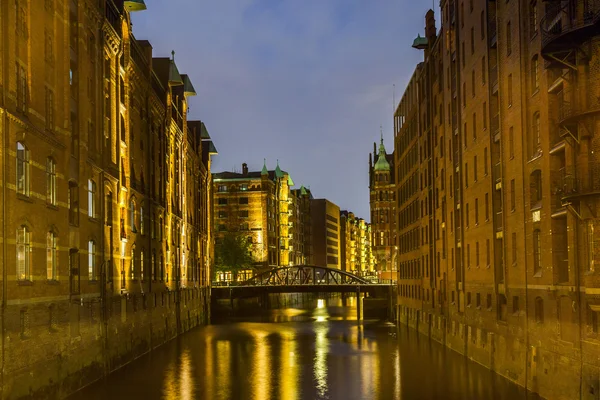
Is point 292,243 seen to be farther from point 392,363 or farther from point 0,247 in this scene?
point 0,247

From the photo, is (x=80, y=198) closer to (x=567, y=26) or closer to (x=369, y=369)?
(x=369, y=369)

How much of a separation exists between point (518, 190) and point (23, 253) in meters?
22.0

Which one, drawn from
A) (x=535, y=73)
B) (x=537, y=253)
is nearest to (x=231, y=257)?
Result: (x=537, y=253)

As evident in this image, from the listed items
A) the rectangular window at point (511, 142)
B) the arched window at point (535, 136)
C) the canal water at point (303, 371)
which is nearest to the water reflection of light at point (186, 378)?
the canal water at point (303, 371)

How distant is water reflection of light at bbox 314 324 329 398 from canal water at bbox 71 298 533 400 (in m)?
0.05

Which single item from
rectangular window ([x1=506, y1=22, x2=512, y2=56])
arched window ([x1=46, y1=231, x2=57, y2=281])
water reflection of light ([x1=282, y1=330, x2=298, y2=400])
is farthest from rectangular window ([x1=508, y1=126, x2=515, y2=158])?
arched window ([x1=46, y1=231, x2=57, y2=281])

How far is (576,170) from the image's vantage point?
93.0ft

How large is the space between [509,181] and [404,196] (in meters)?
52.3

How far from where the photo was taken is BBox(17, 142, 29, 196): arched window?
1166 inches

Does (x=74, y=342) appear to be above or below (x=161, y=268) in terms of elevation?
below

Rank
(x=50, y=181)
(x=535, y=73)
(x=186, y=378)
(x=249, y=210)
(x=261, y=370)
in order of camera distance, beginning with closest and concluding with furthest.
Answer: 1. (x=50, y=181)
2. (x=535, y=73)
3. (x=186, y=378)
4. (x=261, y=370)
5. (x=249, y=210)

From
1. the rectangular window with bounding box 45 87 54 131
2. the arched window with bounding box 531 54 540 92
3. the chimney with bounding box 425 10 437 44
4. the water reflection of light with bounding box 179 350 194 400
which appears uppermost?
the chimney with bounding box 425 10 437 44

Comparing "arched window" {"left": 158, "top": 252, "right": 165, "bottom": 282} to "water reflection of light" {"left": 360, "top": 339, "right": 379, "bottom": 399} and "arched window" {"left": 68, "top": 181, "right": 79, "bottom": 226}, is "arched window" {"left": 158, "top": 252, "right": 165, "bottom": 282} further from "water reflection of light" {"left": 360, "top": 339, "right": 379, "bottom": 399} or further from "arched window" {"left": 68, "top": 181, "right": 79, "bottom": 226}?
"arched window" {"left": 68, "top": 181, "right": 79, "bottom": 226}

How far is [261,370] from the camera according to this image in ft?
159
